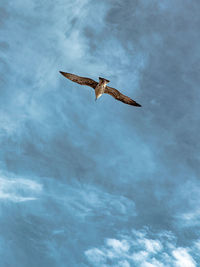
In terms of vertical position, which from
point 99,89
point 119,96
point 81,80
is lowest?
point 99,89

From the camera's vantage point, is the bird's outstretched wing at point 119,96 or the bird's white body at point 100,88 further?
the bird's outstretched wing at point 119,96

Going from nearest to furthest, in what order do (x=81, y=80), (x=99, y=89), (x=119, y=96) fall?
(x=99, y=89), (x=81, y=80), (x=119, y=96)

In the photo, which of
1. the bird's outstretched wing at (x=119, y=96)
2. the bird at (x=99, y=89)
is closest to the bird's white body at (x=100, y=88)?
the bird at (x=99, y=89)

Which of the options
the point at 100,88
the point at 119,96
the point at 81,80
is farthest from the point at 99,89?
the point at 119,96

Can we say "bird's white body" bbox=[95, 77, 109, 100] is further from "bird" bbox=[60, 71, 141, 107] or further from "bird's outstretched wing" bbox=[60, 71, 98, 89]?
"bird's outstretched wing" bbox=[60, 71, 98, 89]

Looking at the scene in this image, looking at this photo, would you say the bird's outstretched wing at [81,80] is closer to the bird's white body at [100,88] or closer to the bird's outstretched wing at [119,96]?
the bird's white body at [100,88]

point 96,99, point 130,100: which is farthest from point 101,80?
point 130,100

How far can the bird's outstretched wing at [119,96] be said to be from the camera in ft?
149

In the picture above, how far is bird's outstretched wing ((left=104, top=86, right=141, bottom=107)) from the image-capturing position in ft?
149

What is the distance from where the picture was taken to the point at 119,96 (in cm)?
4619

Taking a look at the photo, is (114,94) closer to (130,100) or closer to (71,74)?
(130,100)

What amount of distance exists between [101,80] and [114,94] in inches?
182

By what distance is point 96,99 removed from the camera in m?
43.5

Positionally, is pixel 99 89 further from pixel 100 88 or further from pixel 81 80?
Result: pixel 81 80
